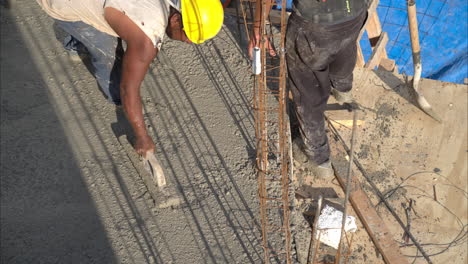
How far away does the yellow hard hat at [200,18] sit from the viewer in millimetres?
3336

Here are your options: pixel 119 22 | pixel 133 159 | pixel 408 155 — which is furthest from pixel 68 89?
pixel 408 155

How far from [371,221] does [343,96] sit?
133 centimetres

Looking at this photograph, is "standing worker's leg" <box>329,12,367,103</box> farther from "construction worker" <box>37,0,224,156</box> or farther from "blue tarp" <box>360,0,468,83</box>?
"blue tarp" <box>360,0,468,83</box>

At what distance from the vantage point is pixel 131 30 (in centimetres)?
300

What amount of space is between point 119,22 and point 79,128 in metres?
1.30

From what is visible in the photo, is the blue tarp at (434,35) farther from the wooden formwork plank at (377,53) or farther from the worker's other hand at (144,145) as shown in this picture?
the worker's other hand at (144,145)

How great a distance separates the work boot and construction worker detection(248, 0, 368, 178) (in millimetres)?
60

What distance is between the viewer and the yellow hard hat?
3.34 metres

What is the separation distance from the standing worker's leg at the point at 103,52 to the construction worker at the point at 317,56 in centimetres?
129

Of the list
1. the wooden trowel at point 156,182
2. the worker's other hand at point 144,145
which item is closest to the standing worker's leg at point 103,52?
the worker's other hand at point 144,145

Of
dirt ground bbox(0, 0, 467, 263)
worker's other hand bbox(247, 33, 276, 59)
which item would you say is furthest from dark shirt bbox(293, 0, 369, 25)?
→ dirt ground bbox(0, 0, 467, 263)

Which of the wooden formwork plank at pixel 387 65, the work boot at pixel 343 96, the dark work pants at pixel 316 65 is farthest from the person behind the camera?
the wooden formwork plank at pixel 387 65

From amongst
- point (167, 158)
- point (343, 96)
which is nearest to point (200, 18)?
point (167, 158)

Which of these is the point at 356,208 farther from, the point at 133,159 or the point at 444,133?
the point at 133,159
